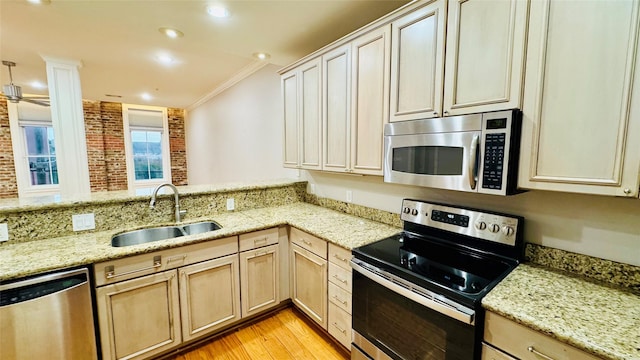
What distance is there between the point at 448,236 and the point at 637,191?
869 millimetres

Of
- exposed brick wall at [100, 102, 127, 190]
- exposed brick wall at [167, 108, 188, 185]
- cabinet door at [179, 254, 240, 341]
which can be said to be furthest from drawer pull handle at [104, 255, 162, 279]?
exposed brick wall at [167, 108, 188, 185]

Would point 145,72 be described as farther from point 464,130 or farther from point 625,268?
point 625,268

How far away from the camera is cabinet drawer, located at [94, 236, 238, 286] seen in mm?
1656

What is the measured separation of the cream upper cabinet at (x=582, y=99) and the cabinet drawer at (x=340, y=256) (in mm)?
1074

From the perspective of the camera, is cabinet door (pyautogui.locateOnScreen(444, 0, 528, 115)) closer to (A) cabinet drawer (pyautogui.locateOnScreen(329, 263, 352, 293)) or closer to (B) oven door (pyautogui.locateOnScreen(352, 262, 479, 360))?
(B) oven door (pyautogui.locateOnScreen(352, 262, 479, 360))

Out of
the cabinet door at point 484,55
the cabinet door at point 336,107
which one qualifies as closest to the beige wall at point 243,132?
the cabinet door at point 336,107

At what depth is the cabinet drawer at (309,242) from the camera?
2.05m

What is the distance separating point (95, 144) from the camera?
20.7 feet

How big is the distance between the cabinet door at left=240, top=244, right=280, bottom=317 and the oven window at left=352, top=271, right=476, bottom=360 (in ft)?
2.96

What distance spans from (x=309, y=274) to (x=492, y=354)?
1.36 meters

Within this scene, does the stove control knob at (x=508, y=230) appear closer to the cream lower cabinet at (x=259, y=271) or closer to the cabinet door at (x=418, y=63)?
the cabinet door at (x=418, y=63)

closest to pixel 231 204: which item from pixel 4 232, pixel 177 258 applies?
pixel 177 258

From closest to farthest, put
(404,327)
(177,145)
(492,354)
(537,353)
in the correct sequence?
(537,353) → (492,354) → (404,327) → (177,145)

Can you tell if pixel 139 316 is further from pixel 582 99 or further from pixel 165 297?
pixel 582 99
